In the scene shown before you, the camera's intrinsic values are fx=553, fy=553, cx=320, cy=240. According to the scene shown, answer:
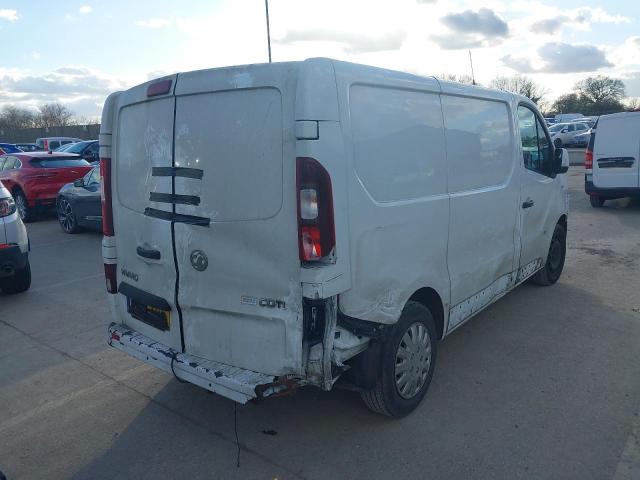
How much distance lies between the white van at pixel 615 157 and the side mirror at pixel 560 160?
671cm

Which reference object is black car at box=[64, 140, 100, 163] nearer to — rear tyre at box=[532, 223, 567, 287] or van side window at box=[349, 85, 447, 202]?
rear tyre at box=[532, 223, 567, 287]

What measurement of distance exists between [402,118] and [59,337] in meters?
3.87

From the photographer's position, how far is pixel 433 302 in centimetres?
387

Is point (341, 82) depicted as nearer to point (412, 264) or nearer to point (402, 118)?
point (402, 118)

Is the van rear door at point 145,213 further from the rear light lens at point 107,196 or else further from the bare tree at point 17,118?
the bare tree at point 17,118

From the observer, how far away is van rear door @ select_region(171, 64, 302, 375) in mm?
2855

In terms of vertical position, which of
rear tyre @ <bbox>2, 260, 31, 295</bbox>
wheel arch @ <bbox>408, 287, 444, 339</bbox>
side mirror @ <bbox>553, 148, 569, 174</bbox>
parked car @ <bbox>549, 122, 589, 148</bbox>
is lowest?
rear tyre @ <bbox>2, 260, 31, 295</bbox>

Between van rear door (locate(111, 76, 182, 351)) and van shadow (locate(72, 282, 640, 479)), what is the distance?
63 centimetres

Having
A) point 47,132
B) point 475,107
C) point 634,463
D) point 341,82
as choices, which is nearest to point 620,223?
point 475,107

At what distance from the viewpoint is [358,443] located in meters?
3.34

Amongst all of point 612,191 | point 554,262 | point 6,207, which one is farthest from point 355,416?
point 612,191

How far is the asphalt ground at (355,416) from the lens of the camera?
10.3ft

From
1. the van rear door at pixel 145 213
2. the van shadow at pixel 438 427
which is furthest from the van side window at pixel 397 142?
the van shadow at pixel 438 427

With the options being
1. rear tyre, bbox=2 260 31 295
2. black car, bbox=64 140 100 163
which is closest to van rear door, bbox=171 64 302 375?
rear tyre, bbox=2 260 31 295
